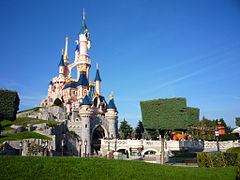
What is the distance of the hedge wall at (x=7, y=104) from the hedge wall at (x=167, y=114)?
38.8 feet

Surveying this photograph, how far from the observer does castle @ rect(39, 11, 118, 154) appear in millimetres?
34625

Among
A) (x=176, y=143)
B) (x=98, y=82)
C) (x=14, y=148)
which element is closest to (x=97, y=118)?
(x=98, y=82)

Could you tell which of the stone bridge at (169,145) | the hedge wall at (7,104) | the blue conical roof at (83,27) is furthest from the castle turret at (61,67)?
the hedge wall at (7,104)

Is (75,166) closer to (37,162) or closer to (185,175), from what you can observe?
(37,162)

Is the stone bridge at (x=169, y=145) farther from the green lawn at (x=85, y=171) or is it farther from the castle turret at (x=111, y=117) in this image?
the green lawn at (x=85, y=171)

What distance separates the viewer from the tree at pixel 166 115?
1836cm

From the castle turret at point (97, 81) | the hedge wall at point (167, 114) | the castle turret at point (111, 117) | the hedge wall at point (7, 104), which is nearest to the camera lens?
the hedge wall at point (7, 104)

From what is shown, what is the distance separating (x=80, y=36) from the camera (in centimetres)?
4862

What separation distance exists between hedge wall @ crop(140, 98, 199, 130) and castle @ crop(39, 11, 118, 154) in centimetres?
1714

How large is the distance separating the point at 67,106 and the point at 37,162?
3308 centimetres

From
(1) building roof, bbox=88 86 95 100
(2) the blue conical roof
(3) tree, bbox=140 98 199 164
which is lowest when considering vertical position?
(3) tree, bbox=140 98 199 164

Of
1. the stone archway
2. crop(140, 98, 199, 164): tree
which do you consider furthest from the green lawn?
the stone archway

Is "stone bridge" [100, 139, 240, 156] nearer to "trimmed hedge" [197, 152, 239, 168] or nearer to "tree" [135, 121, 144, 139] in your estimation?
"trimmed hedge" [197, 152, 239, 168]

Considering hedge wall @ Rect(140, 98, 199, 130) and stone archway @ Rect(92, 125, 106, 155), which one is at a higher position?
hedge wall @ Rect(140, 98, 199, 130)
